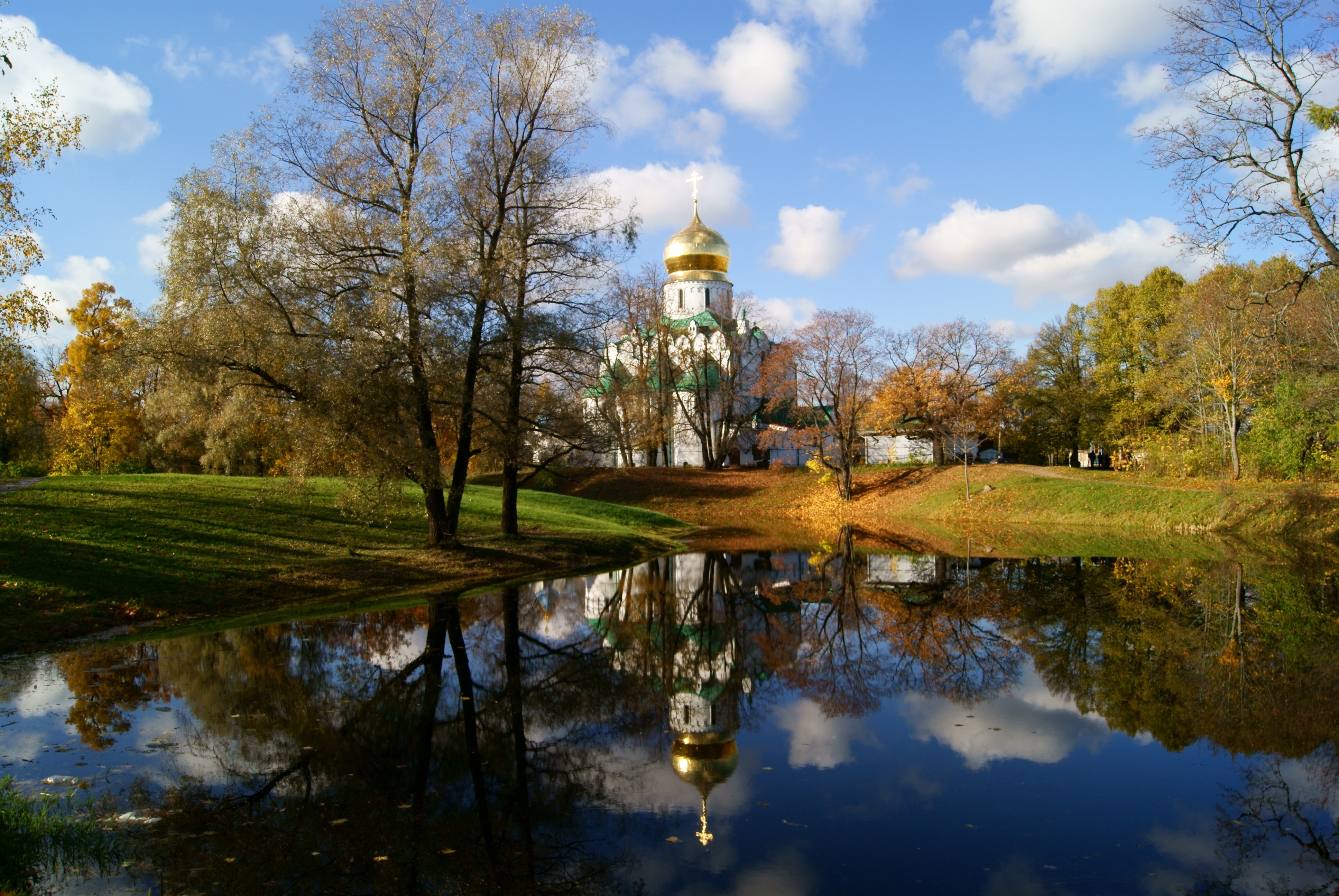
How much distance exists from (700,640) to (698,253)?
145ft

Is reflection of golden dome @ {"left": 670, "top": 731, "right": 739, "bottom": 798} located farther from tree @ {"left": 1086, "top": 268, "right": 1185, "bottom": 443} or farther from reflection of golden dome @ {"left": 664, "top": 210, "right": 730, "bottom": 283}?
reflection of golden dome @ {"left": 664, "top": 210, "right": 730, "bottom": 283}

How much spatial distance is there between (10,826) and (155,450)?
1325 inches

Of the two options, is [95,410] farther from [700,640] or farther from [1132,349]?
[1132,349]

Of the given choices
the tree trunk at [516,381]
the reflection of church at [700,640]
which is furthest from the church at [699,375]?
the reflection of church at [700,640]

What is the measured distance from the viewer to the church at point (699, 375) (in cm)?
4538

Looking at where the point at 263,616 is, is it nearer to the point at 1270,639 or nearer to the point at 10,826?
the point at 10,826

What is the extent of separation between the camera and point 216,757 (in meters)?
6.64

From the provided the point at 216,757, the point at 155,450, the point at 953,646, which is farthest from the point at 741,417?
the point at 216,757

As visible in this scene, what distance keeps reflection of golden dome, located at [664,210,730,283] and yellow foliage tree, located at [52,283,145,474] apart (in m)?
30.6

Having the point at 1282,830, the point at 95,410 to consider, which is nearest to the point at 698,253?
the point at 95,410

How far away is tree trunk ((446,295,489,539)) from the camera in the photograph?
1745 centimetres

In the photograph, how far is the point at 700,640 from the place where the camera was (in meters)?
11.4

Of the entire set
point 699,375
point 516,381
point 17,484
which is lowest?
point 17,484

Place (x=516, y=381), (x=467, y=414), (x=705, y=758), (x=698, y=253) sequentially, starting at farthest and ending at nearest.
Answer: (x=698, y=253)
(x=516, y=381)
(x=467, y=414)
(x=705, y=758)
